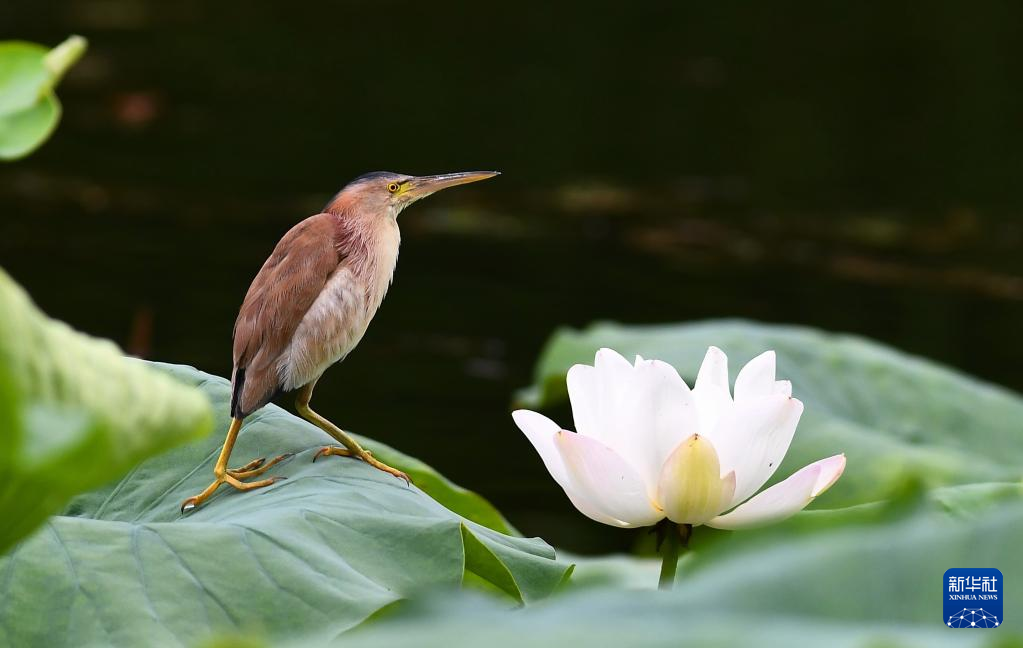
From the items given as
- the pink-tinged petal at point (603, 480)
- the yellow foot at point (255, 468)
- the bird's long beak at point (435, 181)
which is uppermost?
the bird's long beak at point (435, 181)

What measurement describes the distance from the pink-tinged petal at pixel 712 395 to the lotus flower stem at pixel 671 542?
0.34 feet

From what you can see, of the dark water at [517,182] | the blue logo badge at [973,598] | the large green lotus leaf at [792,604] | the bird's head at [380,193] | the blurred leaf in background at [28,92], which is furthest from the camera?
the dark water at [517,182]

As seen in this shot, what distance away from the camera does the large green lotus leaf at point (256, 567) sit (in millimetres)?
1638

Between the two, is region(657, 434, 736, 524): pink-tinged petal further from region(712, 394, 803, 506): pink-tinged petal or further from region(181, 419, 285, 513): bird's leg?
region(181, 419, 285, 513): bird's leg

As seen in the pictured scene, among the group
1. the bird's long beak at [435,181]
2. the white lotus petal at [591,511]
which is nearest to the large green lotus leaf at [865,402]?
the bird's long beak at [435,181]

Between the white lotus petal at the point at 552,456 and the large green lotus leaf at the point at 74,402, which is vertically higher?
the white lotus petal at the point at 552,456

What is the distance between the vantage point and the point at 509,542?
1941mm

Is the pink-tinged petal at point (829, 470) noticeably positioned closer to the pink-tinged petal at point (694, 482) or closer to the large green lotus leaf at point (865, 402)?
the pink-tinged petal at point (694, 482)

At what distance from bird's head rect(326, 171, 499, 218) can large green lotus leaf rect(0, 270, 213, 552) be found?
1.12m

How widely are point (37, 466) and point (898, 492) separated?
55 cm

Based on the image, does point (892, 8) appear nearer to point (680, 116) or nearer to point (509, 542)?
point (680, 116)

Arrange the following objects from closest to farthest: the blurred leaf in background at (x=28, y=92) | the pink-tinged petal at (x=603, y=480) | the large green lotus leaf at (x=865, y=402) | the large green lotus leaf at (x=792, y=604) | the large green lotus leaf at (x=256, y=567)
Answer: the large green lotus leaf at (x=792, y=604) < the blurred leaf in background at (x=28, y=92) < the pink-tinged petal at (x=603, y=480) < the large green lotus leaf at (x=256, y=567) < the large green lotus leaf at (x=865, y=402)

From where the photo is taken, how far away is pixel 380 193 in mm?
2324

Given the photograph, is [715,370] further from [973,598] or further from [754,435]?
[973,598]
